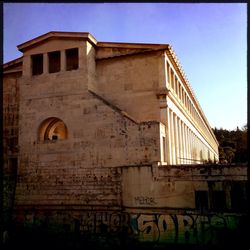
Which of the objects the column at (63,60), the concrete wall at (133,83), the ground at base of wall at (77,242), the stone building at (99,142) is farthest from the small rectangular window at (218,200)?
the column at (63,60)

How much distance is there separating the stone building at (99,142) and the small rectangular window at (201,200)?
0.16 feet

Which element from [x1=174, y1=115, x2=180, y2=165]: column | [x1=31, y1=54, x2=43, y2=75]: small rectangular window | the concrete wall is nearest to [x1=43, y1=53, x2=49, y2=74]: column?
[x1=31, y1=54, x2=43, y2=75]: small rectangular window

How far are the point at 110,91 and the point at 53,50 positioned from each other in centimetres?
484

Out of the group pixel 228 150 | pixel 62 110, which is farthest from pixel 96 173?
pixel 228 150

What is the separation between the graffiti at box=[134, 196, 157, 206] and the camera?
16.6m

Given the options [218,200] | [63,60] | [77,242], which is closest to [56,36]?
[63,60]

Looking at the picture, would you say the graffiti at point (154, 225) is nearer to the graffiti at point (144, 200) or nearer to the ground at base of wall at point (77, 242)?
Answer: the ground at base of wall at point (77, 242)

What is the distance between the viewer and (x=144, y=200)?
16.8 meters

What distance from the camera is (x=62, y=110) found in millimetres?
20250

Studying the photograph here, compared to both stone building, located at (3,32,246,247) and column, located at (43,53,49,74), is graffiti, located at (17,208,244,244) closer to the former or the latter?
stone building, located at (3,32,246,247)

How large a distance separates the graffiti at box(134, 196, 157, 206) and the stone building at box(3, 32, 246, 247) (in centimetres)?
5

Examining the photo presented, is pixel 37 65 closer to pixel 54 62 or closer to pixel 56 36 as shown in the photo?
pixel 54 62

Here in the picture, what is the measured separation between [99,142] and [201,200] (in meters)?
6.87

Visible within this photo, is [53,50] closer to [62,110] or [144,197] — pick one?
[62,110]
